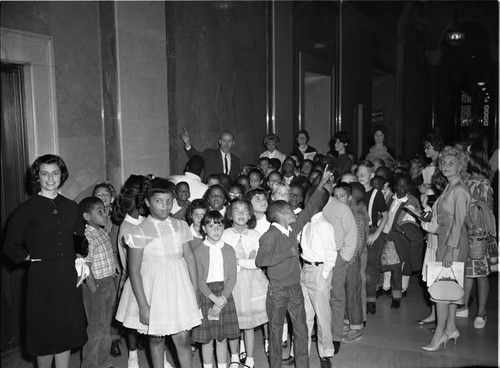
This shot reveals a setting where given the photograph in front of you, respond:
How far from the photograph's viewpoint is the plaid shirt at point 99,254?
4.61 m

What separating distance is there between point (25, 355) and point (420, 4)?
14.8 metres

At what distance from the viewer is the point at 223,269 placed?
4469 mm

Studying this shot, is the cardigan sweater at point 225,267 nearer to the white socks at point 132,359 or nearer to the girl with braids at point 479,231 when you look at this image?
the white socks at point 132,359

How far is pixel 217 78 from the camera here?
860 centimetres

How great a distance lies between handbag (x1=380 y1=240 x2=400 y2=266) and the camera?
6.50 metres

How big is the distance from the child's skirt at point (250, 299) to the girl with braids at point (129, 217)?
93 cm

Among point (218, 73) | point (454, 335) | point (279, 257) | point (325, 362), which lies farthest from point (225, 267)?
point (218, 73)

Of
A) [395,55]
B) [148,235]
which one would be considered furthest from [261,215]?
[395,55]

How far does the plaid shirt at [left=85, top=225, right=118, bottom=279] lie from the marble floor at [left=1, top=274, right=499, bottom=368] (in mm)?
951

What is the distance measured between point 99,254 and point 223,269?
3.49 feet

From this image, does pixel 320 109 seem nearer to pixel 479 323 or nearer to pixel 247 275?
pixel 479 323

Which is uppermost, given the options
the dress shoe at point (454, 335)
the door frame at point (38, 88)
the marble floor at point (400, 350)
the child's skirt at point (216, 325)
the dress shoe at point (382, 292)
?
the door frame at point (38, 88)

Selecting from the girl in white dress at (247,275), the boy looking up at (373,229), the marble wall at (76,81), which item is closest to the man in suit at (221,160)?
the marble wall at (76,81)

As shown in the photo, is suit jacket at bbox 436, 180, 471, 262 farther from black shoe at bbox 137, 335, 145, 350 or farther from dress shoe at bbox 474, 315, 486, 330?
black shoe at bbox 137, 335, 145, 350
